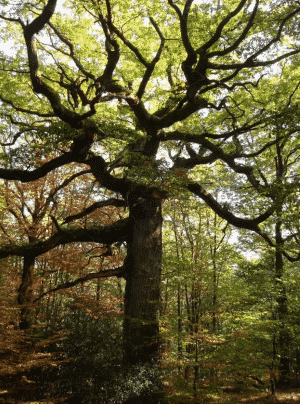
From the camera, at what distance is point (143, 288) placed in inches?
246

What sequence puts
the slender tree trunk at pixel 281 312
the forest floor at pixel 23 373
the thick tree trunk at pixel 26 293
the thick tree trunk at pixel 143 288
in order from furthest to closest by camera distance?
the thick tree trunk at pixel 26 293 < the slender tree trunk at pixel 281 312 < the thick tree trunk at pixel 143 288 < the forest floor at pixel 23 373

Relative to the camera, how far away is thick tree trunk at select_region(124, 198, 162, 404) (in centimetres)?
532

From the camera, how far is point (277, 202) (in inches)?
A: 229

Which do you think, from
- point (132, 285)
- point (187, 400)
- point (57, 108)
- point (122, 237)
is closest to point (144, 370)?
point (187, 400)

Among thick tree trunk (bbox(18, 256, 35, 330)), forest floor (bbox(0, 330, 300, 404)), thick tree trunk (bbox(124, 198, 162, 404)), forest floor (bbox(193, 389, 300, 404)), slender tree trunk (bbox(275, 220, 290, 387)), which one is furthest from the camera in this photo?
thick tree trunk (bbox(18, 256, 35, 330))

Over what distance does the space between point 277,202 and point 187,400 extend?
4.21m

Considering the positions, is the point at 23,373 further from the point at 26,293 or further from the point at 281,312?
the point at 281,312

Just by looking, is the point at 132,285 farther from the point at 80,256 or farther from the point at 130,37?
the point at 130,37

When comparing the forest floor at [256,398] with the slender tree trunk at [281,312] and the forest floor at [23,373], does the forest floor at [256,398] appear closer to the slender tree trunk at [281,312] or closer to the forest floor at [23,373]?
the forest floor at [23,373]

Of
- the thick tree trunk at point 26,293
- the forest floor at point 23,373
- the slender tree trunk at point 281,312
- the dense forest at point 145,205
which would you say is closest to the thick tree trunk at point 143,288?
the dense forest at point 145,205

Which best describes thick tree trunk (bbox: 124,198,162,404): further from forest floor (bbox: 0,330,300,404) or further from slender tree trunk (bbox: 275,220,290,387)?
slender tree trunk (bbox: 275,220,290,387)

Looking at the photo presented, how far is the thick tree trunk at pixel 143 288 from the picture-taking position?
532cm

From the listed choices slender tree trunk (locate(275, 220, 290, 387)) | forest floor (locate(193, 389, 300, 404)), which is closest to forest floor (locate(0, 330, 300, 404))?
forest floor (locate(193, 389, 300, 404))

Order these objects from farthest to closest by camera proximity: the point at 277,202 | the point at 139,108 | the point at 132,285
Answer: the point at 139,108 < the point at 132,285 < the point at 277,202
